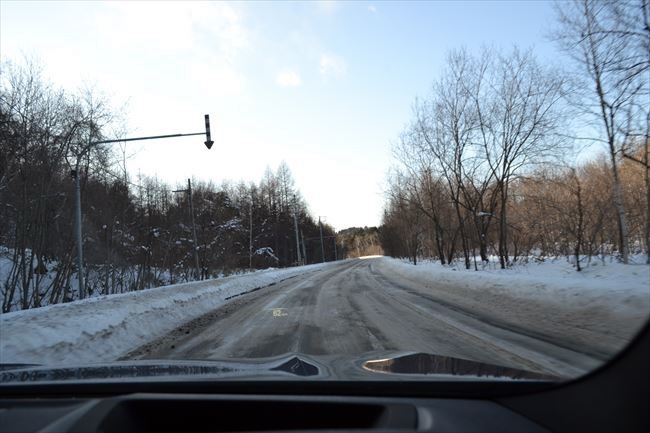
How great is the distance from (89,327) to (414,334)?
6.34m

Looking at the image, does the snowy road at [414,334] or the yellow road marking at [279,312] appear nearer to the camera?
the snowy road at [414,334]

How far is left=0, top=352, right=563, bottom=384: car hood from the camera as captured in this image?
→ 314cm

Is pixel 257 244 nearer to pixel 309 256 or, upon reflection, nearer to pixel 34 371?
pixel 309 256

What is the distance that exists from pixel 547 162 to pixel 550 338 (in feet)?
64.9

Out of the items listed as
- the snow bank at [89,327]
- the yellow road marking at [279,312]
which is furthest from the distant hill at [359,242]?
the snow bank at [89,327]

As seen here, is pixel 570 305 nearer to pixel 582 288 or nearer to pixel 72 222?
pixel 582 288

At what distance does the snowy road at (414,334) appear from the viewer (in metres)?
6.96

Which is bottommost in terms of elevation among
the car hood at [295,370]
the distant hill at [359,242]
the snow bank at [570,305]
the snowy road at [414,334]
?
the snowy road at [414,334]

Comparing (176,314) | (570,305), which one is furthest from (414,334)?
(176,314)

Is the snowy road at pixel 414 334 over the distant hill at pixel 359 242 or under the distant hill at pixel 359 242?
under

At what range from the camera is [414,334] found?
9.28 meters

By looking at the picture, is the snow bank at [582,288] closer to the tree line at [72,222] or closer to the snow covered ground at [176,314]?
the snow covered ground at [176,314]

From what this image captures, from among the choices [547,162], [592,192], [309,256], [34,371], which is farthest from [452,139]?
A: [309,256]

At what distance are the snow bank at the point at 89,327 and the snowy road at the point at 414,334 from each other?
620mm
